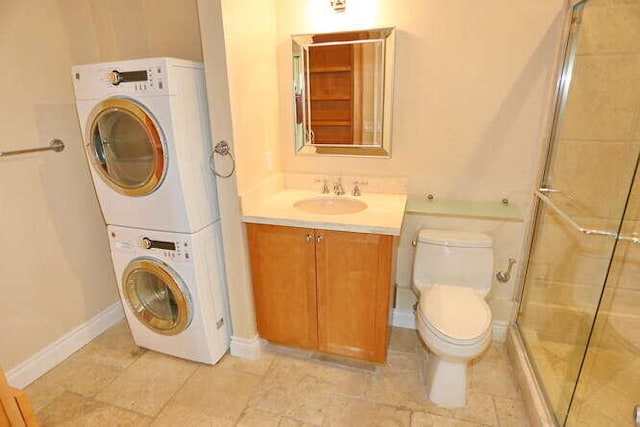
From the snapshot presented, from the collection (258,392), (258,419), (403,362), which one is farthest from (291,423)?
(403,362)

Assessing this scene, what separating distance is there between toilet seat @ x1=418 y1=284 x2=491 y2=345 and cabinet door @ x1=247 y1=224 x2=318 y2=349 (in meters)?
0.60

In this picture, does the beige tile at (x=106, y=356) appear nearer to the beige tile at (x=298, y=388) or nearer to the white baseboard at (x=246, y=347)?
the white baseboard at (x=246, y=347)

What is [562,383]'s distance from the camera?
5.14ft

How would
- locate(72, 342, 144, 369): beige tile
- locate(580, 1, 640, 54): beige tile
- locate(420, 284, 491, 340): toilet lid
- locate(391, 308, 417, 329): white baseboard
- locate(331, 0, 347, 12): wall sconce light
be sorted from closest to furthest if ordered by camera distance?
locate(580, 1, 640, 54): beige tile, locate(420, 284, 491, 340): toilet lid, locate(331, 0, 347, 12): wall sconce light, locate(72, 342, 144, 369): beige tile, locate(391, 308, 417, 329): white baseboard

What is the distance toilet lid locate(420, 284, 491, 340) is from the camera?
1541 millimetres

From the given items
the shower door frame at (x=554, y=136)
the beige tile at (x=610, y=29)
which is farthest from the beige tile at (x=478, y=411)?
the beige tile at (x=610, y=29)

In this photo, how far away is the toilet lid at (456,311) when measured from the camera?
Result: 1541 millimetres

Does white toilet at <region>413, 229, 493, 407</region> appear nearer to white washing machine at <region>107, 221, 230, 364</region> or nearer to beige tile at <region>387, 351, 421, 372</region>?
beige tile at <region>387, 351, 421, 372</region>

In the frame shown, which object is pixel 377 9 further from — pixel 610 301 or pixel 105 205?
pixel 610 301

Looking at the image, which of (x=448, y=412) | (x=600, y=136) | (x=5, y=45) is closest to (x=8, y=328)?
(x=5, y=45)

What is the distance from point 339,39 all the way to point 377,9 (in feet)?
0.82

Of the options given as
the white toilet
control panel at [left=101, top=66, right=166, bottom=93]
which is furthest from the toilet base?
control panel at [left=101, top=66, right=166, bottom=93]

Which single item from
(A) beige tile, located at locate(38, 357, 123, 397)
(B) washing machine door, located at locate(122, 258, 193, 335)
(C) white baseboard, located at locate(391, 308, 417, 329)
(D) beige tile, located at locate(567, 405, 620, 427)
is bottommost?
(A) beige tile, located at locate(38, 357, 123, 397)

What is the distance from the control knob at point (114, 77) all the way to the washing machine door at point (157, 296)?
0.88 meters
